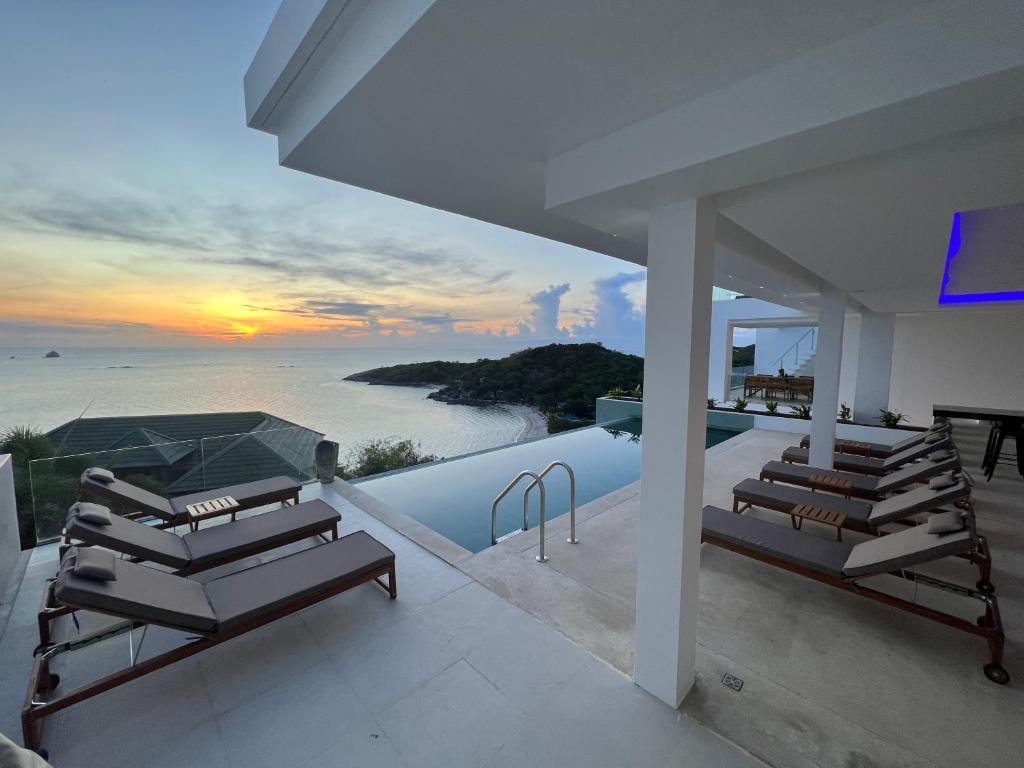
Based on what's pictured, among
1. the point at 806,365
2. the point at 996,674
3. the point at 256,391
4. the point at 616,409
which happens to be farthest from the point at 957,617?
the point at 256,391

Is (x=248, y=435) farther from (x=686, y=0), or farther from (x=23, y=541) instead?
(x=686, y=0)

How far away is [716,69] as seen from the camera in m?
1.52

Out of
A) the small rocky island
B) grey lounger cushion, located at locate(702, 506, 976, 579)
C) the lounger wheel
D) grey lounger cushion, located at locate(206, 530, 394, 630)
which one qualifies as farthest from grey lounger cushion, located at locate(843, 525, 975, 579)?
the small rocky island

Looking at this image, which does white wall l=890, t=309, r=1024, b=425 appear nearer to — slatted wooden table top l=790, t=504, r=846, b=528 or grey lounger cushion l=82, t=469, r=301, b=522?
slatted wooden table top l=790, t=504, r=846, b=528

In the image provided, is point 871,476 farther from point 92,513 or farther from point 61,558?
point 61,558

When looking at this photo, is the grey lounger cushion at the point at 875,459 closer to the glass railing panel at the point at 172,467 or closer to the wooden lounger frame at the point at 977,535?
the wooden lounger frame at the point at 977,535

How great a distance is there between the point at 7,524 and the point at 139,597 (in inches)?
98.0

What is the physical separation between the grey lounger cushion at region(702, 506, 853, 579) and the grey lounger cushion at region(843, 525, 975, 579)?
0.13m

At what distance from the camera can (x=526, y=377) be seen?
26.0 metres

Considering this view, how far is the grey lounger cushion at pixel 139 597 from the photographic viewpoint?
212 cm

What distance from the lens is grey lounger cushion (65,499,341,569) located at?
2.93 m

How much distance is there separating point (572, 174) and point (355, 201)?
34.4ft

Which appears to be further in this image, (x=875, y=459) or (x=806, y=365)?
(x=806, y=365)

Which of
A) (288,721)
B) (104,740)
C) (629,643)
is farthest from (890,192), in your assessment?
(104,740)
